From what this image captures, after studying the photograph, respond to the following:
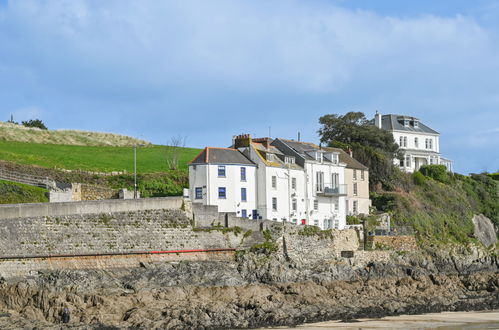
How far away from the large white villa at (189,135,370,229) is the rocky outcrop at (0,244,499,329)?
527 centimetres

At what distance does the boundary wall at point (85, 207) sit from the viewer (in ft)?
126

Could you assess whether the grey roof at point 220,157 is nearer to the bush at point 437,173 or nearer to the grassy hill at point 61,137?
the grassy hill at point 61,137

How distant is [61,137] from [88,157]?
14422 mm

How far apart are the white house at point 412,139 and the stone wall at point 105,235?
36785mm

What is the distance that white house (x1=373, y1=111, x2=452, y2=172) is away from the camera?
76875 mm

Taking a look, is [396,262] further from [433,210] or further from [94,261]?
[94,261]

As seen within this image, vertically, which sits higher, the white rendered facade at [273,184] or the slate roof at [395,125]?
the slate roof at [395,125]

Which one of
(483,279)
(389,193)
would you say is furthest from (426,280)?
(389,193)

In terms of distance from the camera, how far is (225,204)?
48375 mm

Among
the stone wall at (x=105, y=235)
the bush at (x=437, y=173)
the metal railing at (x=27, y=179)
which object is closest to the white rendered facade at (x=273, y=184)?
the stone wall at (x=105, y=235)

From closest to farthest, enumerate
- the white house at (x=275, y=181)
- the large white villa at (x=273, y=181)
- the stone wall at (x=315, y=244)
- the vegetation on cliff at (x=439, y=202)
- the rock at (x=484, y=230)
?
the stone wall at (x=315, y=244), the large white villa at (x=273, y=181), the white house at (x=275, y=181), the vegetation on cliff at (x=439, y=202), the rock at (x=484, y=230)

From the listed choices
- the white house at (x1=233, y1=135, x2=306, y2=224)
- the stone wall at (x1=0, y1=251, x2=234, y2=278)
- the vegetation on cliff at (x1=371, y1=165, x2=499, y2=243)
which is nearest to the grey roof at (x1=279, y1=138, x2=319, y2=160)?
the white house at (x1=233, y1=135, x2=306, y2=224)

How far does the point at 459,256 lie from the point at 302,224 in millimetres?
13619

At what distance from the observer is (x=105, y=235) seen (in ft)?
132
